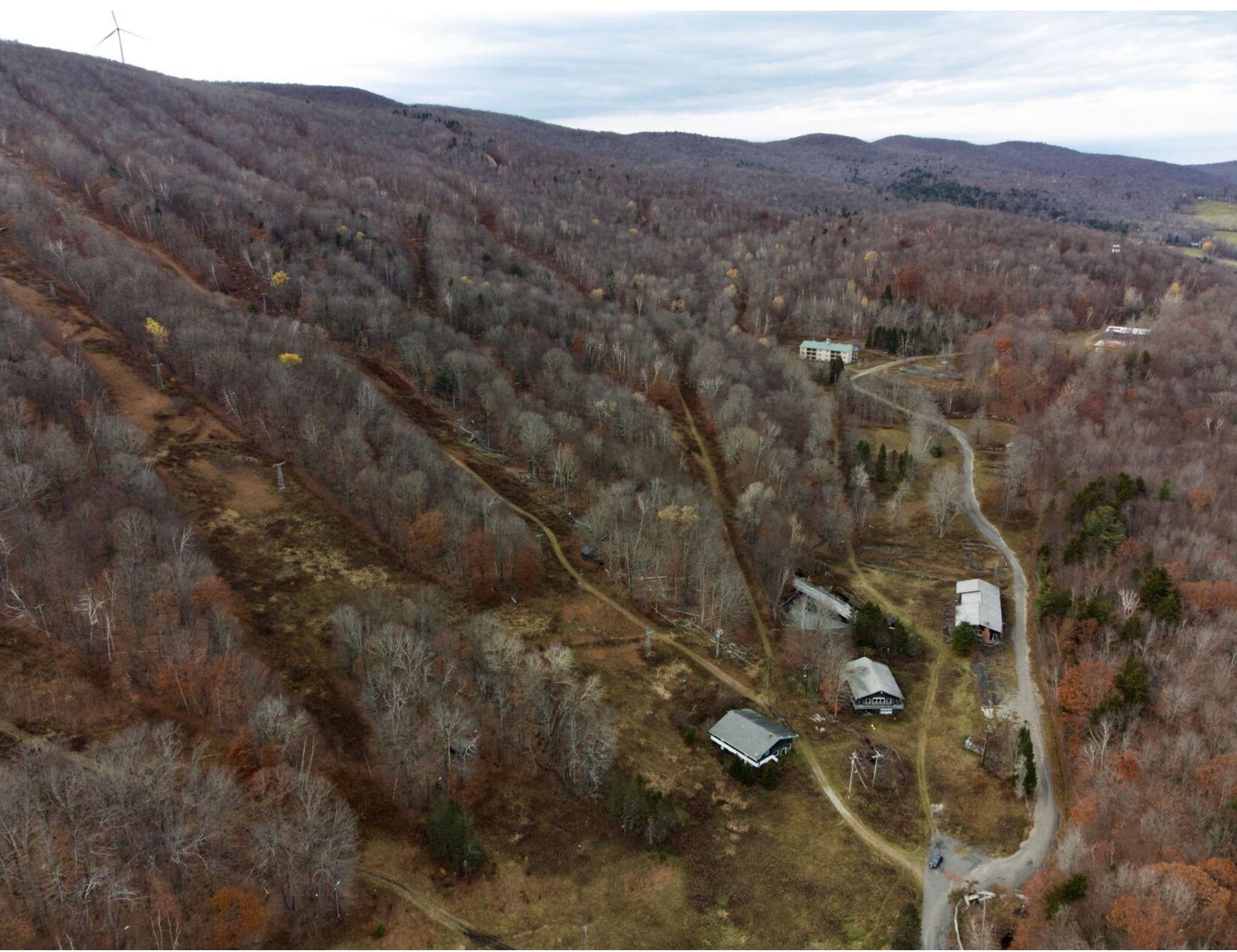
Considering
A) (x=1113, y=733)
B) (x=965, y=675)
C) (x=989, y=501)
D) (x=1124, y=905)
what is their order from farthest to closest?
1. (x=989, y=501)
2. (x=965, y=675)
3. (x=1113, y=733)
4. (x=1124, y=905)

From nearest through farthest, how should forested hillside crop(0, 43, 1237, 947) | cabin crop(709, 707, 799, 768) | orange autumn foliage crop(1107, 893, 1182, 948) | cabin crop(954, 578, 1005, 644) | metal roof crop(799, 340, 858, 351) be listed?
orange autumn foliage crop(1107, 893, 1182, 948), forested hillside crop(0, 43, 1237, 947), cabin crop(709, 707, 799, 768), cabin crop(954, 578, 1005, 644), metal roof crop(799, 340, 858, 351)

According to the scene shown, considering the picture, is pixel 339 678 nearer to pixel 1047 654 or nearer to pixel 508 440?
pixel 508 440

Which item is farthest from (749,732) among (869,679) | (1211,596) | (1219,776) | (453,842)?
(1211,596)

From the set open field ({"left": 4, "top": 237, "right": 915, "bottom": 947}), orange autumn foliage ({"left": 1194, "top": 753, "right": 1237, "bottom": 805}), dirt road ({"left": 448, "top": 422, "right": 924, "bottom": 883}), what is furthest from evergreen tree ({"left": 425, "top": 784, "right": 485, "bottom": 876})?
orange autumn foliage ({"left": 1194, "top": 753, "right": 1237, "bottom": 805})

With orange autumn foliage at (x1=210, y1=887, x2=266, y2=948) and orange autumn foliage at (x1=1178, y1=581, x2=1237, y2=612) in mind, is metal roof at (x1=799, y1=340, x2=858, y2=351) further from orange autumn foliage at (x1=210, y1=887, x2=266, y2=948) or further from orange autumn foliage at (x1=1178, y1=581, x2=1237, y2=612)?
orange autumn foliage at (x1=210, y1=887, x2=266, y2=948)

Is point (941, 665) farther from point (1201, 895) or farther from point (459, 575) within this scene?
point (459, 575)

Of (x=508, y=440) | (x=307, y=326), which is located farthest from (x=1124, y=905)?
(x=307, y=326)
